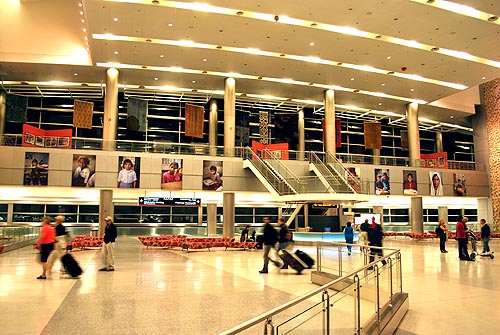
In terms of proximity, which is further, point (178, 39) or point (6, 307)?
point (178, 39)

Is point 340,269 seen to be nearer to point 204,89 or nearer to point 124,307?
point 124,307

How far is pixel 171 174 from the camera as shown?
28469 mm

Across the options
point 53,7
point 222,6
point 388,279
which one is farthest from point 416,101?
point 388,279

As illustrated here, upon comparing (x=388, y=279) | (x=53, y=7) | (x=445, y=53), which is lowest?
(x=388, y=279)

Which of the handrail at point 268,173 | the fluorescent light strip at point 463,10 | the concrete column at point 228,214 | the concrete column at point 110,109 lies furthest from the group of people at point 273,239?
the concrete column at point 110,109

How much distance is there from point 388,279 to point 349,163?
27896 millimetres

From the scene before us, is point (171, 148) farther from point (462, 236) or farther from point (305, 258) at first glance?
point (462, 236)

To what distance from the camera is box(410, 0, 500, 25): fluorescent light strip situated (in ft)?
71.2

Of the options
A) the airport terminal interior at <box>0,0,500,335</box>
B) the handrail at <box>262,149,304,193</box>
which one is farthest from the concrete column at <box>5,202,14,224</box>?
the handrail at <box>262,149,304,193</box>

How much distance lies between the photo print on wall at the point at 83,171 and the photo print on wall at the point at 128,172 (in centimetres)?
171

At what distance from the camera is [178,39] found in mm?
25750

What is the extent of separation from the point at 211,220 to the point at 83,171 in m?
10.3

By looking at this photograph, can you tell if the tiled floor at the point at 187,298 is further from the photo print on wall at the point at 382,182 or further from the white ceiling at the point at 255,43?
the photo print on wall at the point at 382,182

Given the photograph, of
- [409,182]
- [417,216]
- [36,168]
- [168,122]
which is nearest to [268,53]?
[168,122]
